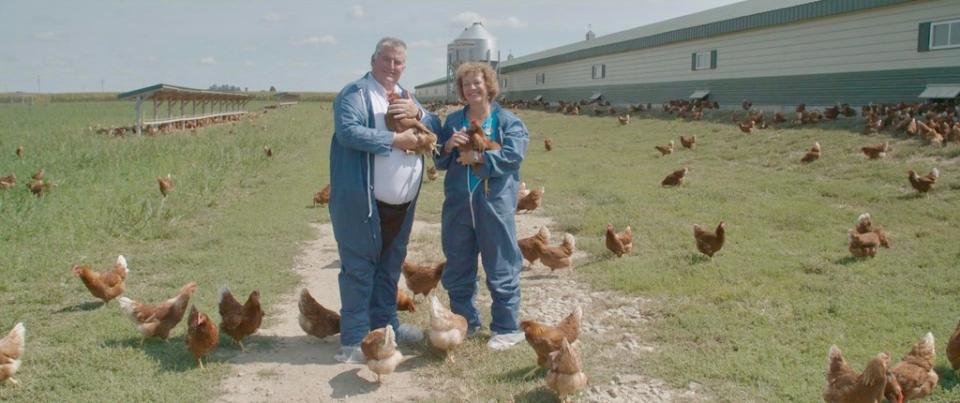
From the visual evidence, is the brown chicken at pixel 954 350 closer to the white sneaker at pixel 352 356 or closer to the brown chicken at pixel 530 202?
the white sneaker at pixel 352 356

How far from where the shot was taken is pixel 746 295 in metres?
5.88

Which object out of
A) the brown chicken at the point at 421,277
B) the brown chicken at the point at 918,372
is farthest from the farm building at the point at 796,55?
the brown chicken at the point at 421,277

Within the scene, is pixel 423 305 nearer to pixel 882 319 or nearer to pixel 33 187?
pixel 882 319

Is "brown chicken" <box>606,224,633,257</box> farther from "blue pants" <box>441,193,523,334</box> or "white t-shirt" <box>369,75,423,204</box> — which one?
"white t-shirt" <box>369,75,423,204</box>

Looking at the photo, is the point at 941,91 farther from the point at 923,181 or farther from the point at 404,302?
the point at 404,302

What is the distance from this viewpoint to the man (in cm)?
429

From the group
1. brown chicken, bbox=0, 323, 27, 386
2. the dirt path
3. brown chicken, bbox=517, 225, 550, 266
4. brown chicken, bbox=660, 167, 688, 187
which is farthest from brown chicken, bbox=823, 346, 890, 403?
brown chicken, bbox=660, 167, 688, 187

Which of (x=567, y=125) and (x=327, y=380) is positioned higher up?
(x=567, y=125)

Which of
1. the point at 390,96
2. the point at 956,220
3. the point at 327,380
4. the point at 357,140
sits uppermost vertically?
the point at 390,96

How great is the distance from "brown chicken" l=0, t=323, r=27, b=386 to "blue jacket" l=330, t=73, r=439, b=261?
2086 millimetres

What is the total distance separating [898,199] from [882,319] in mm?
5502

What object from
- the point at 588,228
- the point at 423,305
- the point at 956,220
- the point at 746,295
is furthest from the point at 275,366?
the point at 956,220

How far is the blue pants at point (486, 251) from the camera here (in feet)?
15.3

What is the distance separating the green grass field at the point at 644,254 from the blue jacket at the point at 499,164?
1.12 metres
